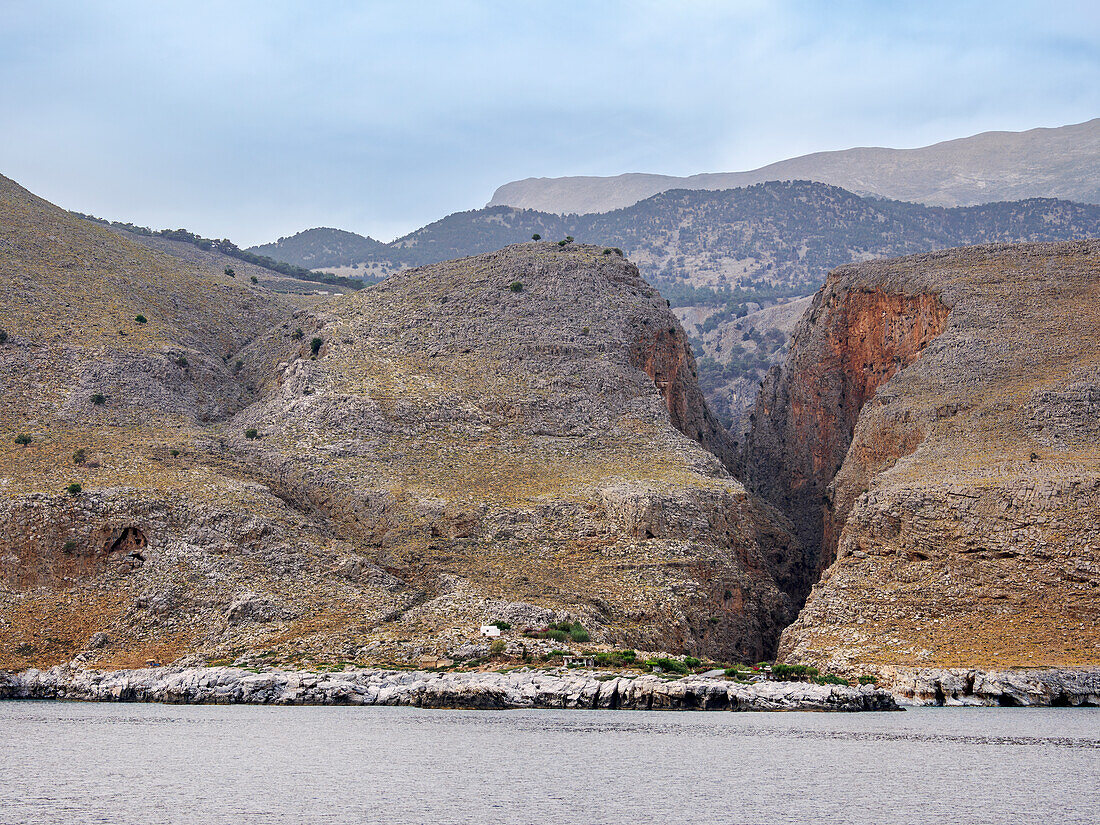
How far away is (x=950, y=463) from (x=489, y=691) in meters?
34.3

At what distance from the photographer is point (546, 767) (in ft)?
120

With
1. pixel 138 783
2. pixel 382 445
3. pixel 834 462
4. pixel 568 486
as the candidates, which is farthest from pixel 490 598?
pixel 834 462

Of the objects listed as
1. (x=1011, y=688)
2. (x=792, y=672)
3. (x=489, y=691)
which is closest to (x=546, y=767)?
(x=489, y=691)

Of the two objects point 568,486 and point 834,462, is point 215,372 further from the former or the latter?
point 834,462

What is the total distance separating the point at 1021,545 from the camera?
214 ft

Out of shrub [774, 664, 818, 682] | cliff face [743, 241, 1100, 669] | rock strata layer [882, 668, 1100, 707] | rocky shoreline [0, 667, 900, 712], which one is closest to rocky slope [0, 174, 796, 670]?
rocky shoreline [0, 667, 900, 712]

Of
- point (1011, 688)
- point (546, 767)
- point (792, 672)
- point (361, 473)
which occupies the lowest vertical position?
point (1011, 688)

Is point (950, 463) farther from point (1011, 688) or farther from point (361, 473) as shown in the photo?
point (361, 473)

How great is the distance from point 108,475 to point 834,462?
203 feet

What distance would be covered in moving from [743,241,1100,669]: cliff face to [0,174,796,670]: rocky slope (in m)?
8.39

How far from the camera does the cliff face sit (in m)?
62.8

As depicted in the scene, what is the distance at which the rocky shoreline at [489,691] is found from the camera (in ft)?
184

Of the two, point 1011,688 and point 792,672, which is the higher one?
point 792,672

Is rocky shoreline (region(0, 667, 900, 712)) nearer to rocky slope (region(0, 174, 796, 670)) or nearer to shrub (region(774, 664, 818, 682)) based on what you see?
shrub (region(774, 664, 818, 682))
